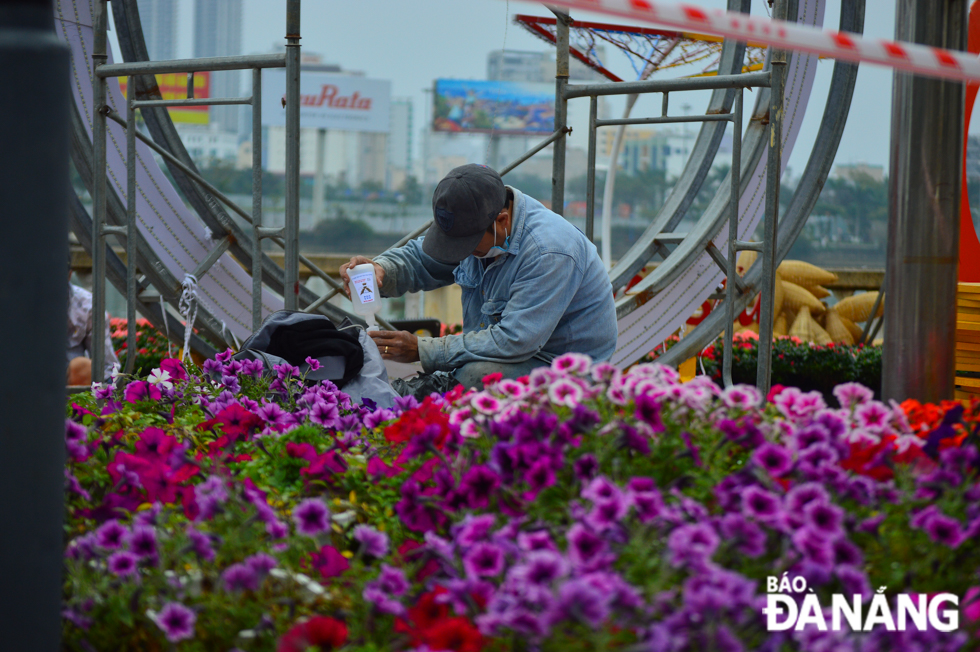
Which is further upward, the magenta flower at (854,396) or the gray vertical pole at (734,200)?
the gray vertical pole at (734,200)

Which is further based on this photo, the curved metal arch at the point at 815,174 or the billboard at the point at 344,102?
the billboard at the point at 344,102

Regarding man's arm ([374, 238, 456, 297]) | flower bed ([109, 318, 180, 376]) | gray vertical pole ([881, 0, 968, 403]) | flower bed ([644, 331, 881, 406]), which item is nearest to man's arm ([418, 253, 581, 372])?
man's arm ([374, 238, 456, 297])

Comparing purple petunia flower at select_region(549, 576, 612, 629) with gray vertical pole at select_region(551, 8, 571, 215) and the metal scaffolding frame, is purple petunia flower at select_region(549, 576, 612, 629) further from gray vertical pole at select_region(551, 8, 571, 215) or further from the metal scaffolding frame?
gray vertical pole at select_region(551, 8, 571, 215)

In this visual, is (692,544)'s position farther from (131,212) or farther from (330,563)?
(131,212)

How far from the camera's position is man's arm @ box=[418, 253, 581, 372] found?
9.75ft

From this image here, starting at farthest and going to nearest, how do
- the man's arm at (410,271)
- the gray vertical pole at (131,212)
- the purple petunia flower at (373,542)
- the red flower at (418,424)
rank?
the gray vertical pole at (131,212) < the man's arm at (410,271) < the red flower at (418,424) < the purple petunia flower at (373,542)

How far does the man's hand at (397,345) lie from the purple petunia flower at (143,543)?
1657mm

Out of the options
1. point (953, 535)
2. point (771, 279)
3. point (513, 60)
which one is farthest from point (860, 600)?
point (513, 60)

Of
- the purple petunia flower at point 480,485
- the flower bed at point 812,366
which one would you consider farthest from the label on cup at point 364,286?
the flower bed at point 812,366

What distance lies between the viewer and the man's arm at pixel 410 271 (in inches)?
134

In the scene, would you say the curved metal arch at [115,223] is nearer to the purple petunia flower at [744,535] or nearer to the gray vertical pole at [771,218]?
the gray vertical pole at [771,218]

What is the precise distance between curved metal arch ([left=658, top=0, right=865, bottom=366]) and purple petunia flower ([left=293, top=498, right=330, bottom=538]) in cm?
355

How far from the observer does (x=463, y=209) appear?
2969 millimetres

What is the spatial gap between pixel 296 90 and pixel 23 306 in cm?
254
